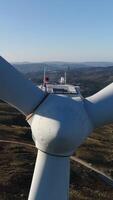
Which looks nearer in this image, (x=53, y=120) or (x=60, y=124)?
(x=60, y=124)

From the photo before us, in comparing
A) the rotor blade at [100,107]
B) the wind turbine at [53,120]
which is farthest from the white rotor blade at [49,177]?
the rotor blade at [100,107]

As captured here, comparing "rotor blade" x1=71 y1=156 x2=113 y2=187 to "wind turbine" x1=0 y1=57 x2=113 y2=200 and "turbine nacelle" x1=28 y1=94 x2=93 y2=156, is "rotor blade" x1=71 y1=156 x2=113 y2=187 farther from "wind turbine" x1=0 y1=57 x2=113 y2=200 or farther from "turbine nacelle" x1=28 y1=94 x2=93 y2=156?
"turbine nacelle" x1=28 y1=94 x2=93 y2=156

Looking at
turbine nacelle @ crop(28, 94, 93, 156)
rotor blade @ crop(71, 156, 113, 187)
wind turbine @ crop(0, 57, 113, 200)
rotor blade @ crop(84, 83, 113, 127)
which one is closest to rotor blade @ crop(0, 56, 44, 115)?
wind turbine @ crop(0, 57, 113, 200)

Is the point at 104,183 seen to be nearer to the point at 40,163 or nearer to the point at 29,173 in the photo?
the point at 29,173

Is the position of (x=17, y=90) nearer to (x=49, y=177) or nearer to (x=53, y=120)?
(x=53, y=120)

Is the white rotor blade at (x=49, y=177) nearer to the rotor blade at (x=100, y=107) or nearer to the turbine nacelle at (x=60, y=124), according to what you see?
the turbine nacelle at (x=60, y=124)

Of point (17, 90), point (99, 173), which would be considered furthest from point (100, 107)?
point (99, 173)

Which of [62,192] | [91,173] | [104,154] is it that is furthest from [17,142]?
[62,192]

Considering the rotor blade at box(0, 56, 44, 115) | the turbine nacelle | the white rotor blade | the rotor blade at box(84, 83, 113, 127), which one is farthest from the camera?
the rotor blade at box(84, 83, 113, 127)
